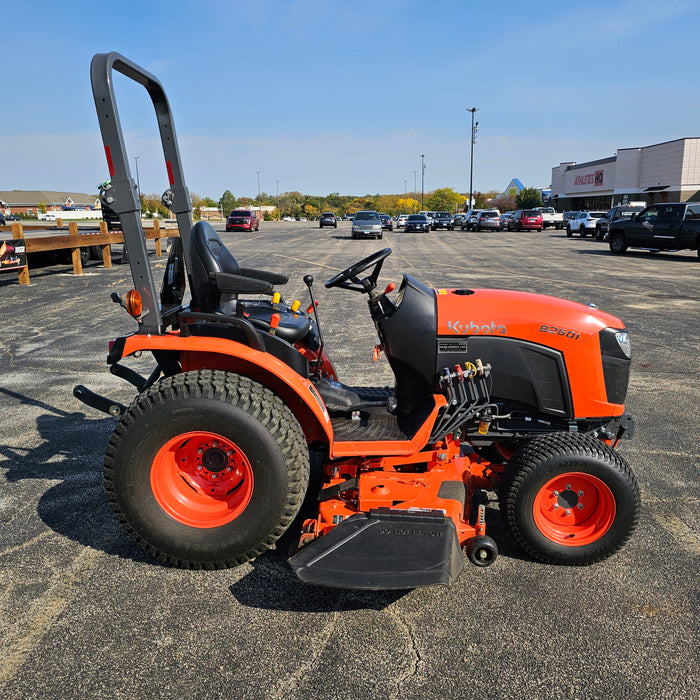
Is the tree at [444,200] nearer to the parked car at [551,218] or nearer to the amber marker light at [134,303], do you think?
the parked car at [551,218]

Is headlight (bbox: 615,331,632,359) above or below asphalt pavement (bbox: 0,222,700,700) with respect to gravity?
above

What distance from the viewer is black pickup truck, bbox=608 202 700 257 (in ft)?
59.9

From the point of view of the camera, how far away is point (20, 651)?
2359 millimetres

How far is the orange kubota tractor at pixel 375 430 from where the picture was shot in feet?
9.04

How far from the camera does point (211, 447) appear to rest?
2904 millimetres

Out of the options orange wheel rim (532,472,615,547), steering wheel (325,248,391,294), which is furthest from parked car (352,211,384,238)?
orange wheel rim (532,472,615,547)

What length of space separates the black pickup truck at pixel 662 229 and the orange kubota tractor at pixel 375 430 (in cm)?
1804

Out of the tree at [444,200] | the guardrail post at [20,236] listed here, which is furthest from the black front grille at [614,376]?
the tree at [444,200]

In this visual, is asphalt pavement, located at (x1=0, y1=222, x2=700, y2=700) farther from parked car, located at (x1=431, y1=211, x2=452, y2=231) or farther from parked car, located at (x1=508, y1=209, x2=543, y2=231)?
parked car, located at (x1=431, y1=211, x2=452, y2=231)

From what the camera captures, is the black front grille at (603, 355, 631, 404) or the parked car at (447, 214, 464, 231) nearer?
the black front grille at (603, 355, 631, 404)

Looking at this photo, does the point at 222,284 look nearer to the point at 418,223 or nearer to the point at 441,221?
the point at 418,223

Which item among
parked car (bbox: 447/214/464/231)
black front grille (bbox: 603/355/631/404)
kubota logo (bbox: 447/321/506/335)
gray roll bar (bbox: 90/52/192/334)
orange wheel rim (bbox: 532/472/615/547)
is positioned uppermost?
gray roll bar (bbox: 90/52/192/334)

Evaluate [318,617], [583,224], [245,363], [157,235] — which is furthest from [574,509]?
[583,224]

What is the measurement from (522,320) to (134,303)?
6.40 ft
